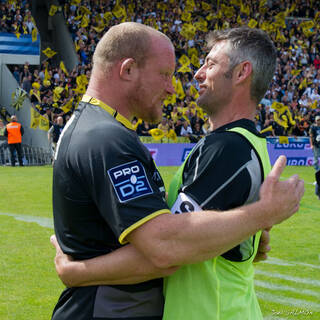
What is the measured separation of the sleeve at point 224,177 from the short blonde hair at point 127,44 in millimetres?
458

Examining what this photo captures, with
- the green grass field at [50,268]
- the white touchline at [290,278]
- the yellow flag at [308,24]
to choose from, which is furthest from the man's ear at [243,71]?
the yellow flag at [308,24]

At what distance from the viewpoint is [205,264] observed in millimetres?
2244

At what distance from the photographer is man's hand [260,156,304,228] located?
2.08 m

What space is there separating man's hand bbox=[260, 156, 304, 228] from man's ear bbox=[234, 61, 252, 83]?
540 millimetres

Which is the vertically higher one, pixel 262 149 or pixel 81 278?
pixel 262 149

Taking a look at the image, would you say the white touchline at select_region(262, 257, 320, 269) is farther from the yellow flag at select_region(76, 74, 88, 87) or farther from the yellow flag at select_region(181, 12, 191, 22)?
the yellow flag at select_region(181, 12, 191, 22)

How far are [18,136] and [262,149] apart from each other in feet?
62.8

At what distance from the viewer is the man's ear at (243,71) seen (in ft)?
8.21

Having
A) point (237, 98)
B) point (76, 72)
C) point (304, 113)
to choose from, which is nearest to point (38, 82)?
point (76, 72)

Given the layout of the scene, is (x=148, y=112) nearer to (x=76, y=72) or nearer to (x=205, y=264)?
(x=205, y=264)

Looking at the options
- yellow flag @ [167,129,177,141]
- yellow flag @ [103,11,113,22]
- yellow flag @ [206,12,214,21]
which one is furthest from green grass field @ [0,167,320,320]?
yellow flag @ [206,12,214,21]

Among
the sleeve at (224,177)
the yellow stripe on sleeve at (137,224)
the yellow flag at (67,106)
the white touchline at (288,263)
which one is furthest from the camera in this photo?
the yellow flag at (67,106)

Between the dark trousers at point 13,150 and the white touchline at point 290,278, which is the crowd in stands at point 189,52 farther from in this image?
the white touchline at point 290,278

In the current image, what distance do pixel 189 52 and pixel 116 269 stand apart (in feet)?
86.9
